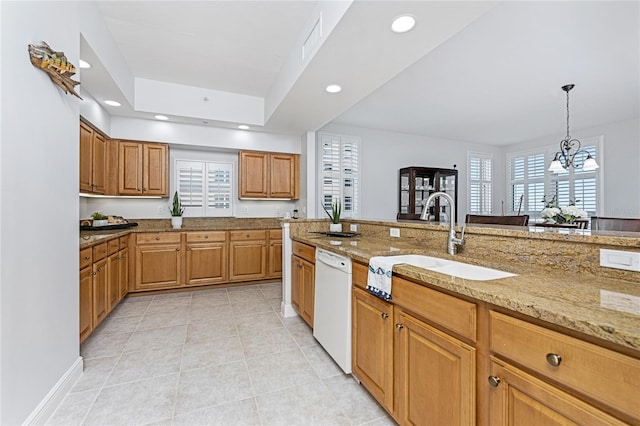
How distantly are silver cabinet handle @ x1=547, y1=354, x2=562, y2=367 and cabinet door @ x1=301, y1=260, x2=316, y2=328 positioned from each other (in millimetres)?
1742

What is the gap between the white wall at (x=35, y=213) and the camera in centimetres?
123

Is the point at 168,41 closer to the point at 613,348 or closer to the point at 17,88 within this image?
the point at 17,88

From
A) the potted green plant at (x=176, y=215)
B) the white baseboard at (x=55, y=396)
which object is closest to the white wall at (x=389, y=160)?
the potted green plant at (x=176, y=215)

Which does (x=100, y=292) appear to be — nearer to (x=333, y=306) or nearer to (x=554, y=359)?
(x=333, y=306)

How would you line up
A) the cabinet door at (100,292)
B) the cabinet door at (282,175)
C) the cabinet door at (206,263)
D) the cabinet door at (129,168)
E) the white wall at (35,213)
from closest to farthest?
the white wall at (35,213) < the cabinet door at (100,292) < the cabinet door at (129,168) < the cabinet door at (206,263) < the cabinet door at (282,175)

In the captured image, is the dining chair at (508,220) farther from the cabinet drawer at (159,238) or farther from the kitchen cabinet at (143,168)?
the kitchen cabinet at (143,168)

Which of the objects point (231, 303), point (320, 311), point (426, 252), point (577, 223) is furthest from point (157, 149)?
point (577, 223)

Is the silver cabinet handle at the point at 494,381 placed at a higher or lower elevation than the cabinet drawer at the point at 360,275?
lower

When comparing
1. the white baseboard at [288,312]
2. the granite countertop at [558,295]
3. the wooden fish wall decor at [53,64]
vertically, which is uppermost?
the wooden fish wall decor at [53,64]

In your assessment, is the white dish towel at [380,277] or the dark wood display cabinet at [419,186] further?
the dark wood display cabinet at [419,186]

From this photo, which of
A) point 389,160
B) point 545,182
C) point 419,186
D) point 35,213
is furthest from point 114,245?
point 545,182

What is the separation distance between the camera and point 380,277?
1.47 m

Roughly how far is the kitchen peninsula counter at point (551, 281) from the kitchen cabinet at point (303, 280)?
0.66 metres

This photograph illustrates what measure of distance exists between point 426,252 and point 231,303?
250 centimetres
